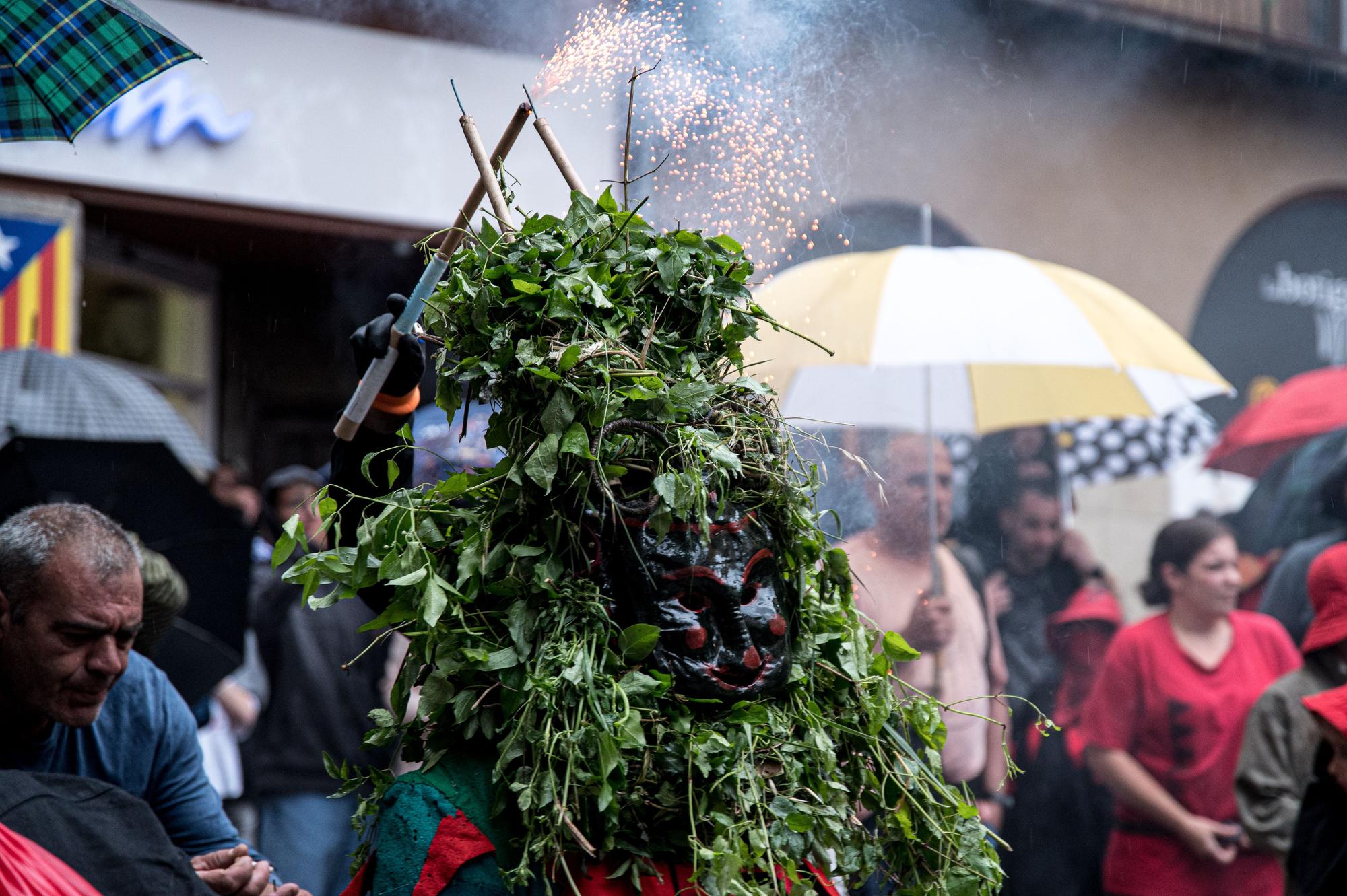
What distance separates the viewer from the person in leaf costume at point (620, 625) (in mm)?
2088

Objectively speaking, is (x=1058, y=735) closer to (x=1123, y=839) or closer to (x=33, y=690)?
→ (x=1123, y=839)

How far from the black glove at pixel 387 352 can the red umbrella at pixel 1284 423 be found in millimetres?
5610

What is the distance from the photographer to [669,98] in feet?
10.1

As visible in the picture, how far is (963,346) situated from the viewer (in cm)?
426

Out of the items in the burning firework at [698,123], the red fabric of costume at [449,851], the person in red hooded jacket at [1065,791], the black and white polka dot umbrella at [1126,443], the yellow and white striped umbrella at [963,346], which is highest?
the burning firework at [698,123]

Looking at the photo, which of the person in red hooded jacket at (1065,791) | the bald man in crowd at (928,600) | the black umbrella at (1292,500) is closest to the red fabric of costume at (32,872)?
the bald man in crowd at (928,600)

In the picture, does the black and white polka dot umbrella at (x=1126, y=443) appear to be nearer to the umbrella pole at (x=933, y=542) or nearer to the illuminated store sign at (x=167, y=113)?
the umbrella pole at (x=933, y=542)

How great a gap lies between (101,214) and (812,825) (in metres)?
6.42

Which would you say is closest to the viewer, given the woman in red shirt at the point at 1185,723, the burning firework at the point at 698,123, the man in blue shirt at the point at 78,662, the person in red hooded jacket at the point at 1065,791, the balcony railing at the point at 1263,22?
the man in blue shirt at the point at 78,662

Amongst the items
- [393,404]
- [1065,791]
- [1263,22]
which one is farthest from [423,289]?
→ [1263,22]

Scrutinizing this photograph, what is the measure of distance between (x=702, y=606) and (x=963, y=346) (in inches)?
91.4

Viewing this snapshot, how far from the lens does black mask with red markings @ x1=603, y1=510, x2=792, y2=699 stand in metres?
2.17

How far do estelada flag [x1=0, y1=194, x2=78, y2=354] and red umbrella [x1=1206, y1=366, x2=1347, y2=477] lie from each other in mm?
6264

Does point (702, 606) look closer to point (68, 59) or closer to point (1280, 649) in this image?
point (68, 59)
